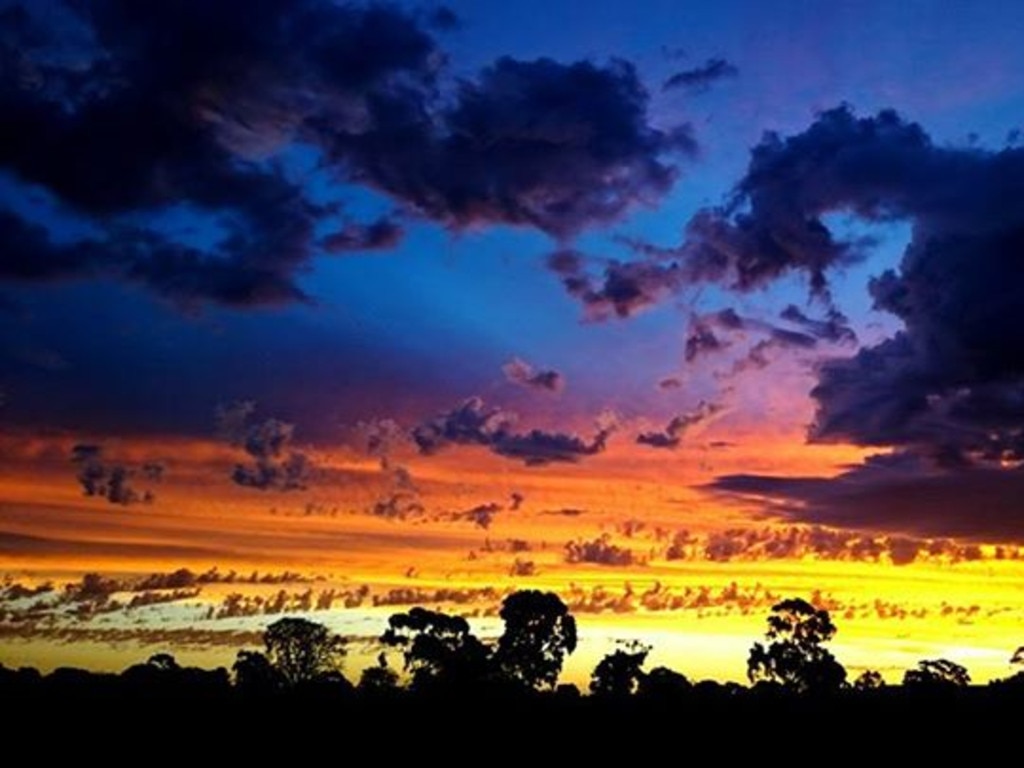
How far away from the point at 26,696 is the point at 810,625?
69.6 m

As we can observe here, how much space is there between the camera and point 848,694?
3848 inches

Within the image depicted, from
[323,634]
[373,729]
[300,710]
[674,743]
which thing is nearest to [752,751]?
[674,743]

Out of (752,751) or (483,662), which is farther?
(483,662)

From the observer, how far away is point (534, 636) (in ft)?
Answer: 356

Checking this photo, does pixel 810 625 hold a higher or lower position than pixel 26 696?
higher

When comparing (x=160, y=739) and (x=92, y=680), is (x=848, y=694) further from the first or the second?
(x=92, y=680)

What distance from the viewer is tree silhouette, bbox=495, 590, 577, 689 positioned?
108 m

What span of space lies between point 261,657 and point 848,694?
180 ft

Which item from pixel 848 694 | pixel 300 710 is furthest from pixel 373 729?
pixel 848 694

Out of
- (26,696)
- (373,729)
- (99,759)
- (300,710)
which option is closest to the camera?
(99,759)

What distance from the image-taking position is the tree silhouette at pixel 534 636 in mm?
107688

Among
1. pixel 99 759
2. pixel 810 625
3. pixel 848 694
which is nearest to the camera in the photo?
pixel 99 759

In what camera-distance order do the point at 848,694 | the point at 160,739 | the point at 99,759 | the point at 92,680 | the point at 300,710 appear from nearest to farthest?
the point at 99,759 < the point at 160,739 < the point at 300,710 < the point at 848,694 < the point at 92,680

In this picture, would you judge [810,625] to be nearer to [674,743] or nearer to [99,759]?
[674,743]
